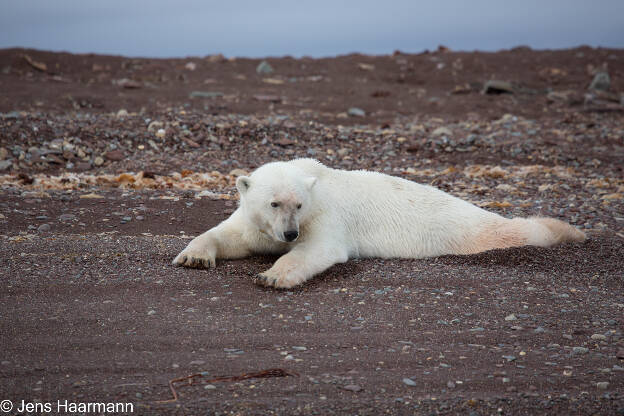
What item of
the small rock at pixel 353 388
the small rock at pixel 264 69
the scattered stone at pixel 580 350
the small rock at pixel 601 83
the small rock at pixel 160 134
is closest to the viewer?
the small rock at pixel 353 388

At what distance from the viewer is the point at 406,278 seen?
4516mm

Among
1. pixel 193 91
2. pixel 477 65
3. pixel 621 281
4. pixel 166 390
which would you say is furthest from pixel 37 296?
pixel 477 65

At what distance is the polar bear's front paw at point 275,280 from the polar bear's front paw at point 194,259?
1.58 feet

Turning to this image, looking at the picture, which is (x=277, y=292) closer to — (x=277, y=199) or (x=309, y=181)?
(x=277, y=199)

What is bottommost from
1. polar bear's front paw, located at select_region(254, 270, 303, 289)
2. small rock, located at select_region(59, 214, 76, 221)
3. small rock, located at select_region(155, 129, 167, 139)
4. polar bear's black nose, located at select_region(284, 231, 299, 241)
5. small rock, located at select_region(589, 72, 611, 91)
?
polar bear's front paw, located at select_region(254, 270, 303, 289)

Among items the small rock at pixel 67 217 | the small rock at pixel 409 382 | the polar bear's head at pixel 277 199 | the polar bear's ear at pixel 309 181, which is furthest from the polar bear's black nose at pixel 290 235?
the small rock at pixel 67 217

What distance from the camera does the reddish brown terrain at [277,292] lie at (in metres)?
2.77

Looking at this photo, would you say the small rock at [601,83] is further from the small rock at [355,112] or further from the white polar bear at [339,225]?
the white polar bear at [339,225]

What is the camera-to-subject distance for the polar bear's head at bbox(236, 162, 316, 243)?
14.3 ft

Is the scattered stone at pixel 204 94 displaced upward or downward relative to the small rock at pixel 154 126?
upward

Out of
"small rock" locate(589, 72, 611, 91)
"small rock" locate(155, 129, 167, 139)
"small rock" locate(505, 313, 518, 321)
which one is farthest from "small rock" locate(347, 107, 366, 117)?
"small rock" locate(505, 313, 518, 321)

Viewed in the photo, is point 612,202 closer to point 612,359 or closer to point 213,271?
point 612,359

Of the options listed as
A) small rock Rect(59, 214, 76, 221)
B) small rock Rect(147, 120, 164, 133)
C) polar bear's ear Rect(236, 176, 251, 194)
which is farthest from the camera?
small rock Rect(147, 120, 164, 133)

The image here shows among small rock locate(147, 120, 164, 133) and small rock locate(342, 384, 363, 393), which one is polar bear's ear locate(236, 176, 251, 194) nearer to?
small rock locate(342, 384, 363, 393)
